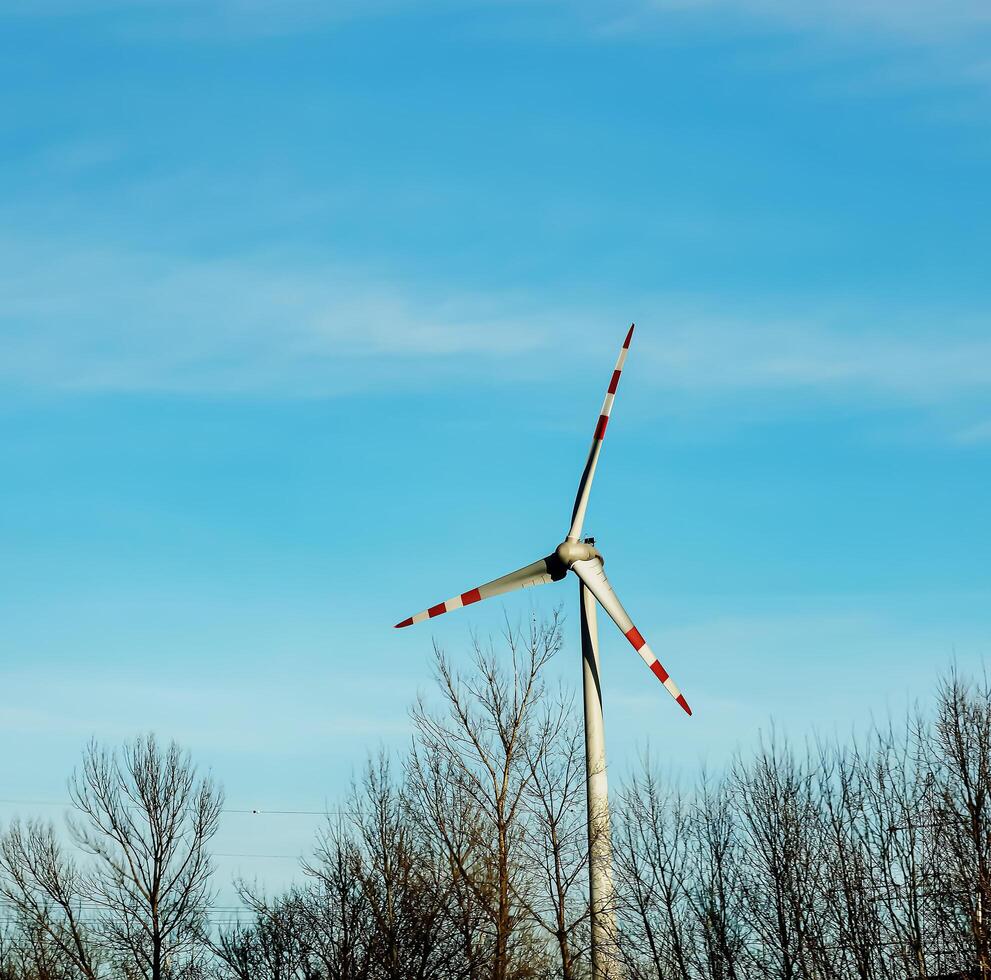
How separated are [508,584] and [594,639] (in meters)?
2.60

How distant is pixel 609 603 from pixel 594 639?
94 cm

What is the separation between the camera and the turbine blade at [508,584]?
33781 millimetres

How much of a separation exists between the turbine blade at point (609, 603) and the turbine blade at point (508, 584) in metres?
0.59

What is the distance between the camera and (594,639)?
33469 millimetres

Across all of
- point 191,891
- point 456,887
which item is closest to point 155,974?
point 191,891

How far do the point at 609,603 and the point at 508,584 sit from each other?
2.71 metres

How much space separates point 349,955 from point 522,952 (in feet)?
28.1

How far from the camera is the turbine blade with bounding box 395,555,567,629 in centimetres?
3378

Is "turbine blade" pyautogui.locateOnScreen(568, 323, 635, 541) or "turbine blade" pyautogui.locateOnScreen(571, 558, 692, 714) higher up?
"turbine blade" pyautogui.locateOnScreen(568, 323, 635, 541)

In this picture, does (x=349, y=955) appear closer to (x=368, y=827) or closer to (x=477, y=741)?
(x=368, y=827)

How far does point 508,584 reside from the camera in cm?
3462

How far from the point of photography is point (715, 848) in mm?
37188

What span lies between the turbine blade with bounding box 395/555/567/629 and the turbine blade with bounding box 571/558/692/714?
59cm

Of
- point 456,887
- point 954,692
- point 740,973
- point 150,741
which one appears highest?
point 150,741
